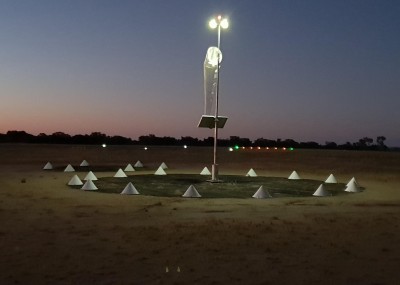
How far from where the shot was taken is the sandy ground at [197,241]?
334 inches

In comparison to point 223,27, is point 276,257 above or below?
below

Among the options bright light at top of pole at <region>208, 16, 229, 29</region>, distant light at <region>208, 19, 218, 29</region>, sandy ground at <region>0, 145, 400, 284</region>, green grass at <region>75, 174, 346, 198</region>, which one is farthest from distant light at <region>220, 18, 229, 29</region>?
sandy ground at <region>0, 145, 400, 284</region>

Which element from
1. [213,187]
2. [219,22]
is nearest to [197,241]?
[213,187]

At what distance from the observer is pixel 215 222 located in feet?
45.7

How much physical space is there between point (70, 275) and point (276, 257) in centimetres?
386

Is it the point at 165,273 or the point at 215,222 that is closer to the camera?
the point at 165,273

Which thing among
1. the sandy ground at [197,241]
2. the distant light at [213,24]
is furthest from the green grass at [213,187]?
the distant light at [213,24]

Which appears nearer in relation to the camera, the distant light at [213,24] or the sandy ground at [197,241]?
the sandy ground at [197,241]

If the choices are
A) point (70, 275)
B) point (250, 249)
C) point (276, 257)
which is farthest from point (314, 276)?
point (70, 275)

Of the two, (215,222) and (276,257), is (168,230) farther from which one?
(276,257)

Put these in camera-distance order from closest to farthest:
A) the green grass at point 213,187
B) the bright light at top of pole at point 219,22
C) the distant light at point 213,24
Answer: the green grass at point 213,187 < the bright light at top of pole at point 219,22 < the distant light at point 213,24

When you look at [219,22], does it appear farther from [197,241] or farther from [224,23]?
[197,241]

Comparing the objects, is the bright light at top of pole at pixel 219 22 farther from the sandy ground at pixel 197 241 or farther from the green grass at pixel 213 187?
the sandy ground at pixel 197 241

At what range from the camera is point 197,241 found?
11242 millimetres
